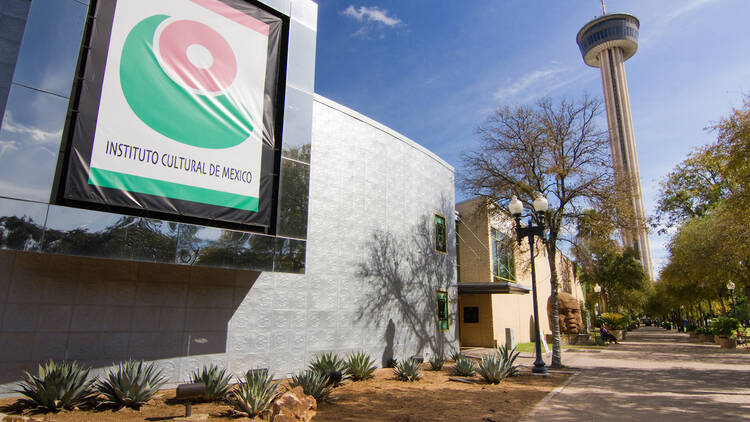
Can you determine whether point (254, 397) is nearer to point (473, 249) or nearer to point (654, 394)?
point (654, 394)

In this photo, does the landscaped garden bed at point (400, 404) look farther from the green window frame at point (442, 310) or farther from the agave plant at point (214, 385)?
the green window frame at point (442, 310)

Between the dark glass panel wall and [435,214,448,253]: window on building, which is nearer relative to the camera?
the dark glass panel wall

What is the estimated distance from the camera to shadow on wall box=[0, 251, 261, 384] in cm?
790

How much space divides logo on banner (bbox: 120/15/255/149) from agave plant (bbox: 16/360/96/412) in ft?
16.3

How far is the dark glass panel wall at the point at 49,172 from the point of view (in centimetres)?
722

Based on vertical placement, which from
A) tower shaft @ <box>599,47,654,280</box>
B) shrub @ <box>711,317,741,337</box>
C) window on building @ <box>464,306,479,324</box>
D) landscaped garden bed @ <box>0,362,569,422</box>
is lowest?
landscaped garden bed @ <box>0,362,569,422</box>

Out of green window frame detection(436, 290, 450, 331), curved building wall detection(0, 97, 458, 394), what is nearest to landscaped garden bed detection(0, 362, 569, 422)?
curved building wall detection(0, 97, 458, 394)

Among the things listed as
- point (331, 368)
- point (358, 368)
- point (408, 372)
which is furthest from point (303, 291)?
point (408, 372)

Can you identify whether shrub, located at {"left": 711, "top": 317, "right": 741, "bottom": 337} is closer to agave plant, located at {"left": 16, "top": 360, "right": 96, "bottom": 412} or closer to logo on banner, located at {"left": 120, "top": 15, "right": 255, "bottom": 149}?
logo on banner, located at {"left": 120, "top": 15, "right": 255, "bottom": 149}

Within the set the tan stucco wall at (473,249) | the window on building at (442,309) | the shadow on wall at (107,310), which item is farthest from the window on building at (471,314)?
the shadow on wall at (107,310)

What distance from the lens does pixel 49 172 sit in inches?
297

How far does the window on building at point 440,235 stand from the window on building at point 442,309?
195cm

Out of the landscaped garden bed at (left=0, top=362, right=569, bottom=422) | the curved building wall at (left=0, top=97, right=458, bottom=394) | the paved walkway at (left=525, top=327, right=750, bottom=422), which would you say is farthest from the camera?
the curved building wall at (left=0, top=97, right=458, bottom=394)

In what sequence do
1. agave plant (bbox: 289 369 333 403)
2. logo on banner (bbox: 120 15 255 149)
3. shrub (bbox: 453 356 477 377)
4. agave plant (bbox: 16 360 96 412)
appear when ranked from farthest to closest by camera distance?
shrub (bbox: 453 356 477 377) → logo on banner (bbox: 120 15 255 149) → agave plant (bbox: 289 369 333 403) → agave plant (bbox: 16 360 96 412)
